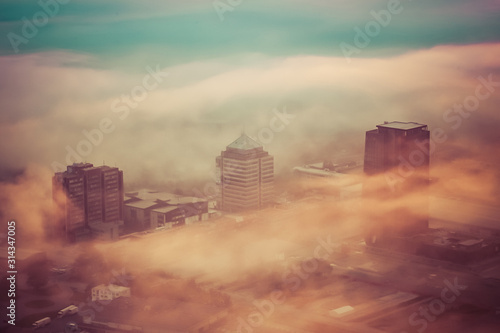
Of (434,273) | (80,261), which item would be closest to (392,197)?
(434,273)

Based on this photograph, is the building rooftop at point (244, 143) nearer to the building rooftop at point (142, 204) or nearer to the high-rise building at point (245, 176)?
the high-rise building at point (245, 176)

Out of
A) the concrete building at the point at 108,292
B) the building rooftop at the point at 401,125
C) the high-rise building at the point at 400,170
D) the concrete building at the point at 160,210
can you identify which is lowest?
the concrete building at the point at 108,292

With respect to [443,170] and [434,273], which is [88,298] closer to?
[434,273]

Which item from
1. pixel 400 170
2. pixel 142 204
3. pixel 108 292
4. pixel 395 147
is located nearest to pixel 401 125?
pixel 395 147

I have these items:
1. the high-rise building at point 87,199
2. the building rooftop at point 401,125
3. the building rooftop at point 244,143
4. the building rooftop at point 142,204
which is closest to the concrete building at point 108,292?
the high-rise building at point 87,199

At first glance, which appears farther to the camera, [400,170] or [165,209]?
[165,209]

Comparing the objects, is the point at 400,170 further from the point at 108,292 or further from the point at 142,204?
the point at 108,292

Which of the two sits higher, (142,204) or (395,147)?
(395,147)

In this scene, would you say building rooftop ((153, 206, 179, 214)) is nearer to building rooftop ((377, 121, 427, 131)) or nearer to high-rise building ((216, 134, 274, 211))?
high-rise building ((216, 134, 274, 211))
